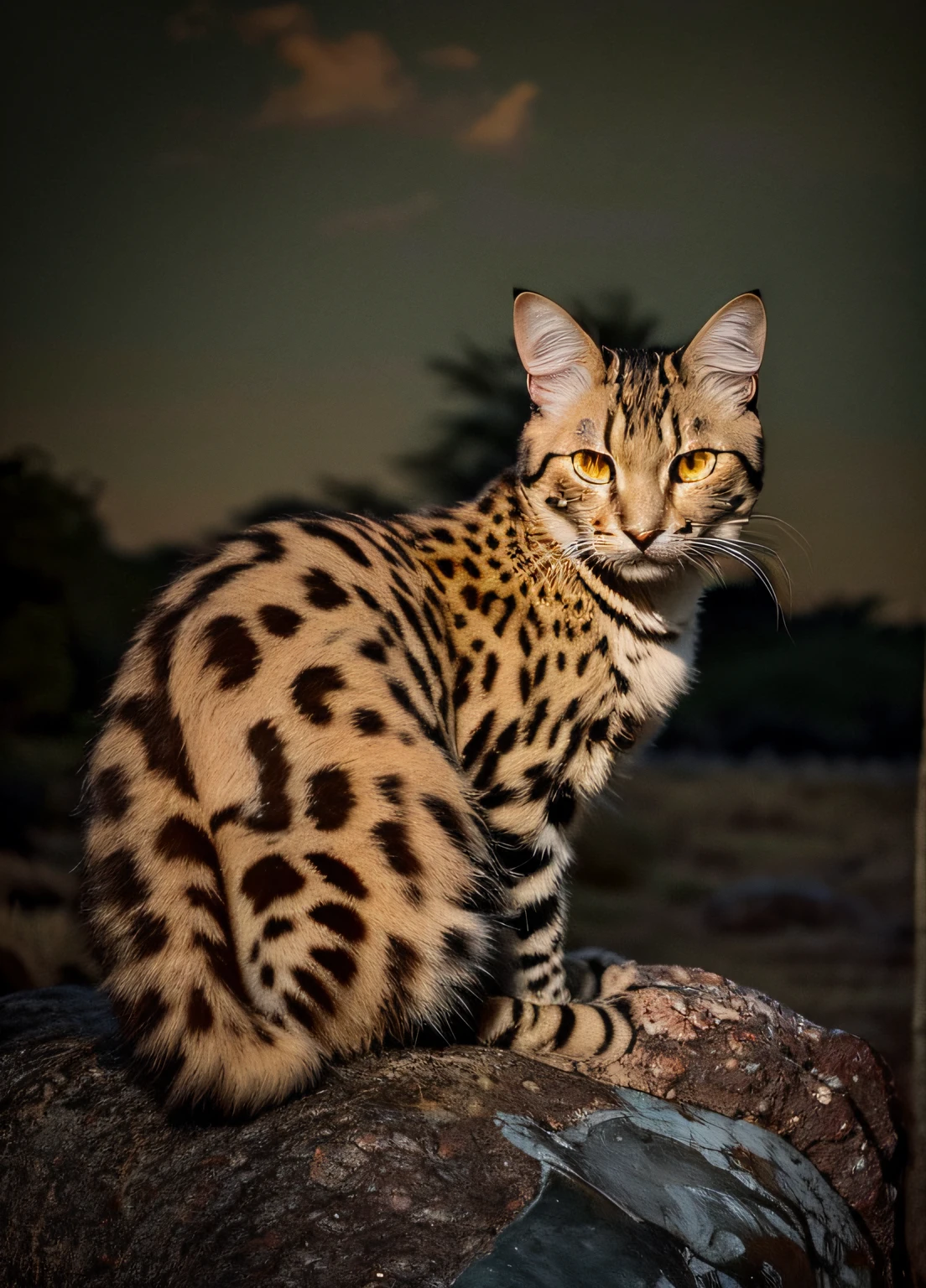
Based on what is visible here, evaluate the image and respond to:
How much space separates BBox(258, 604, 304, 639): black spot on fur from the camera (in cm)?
213

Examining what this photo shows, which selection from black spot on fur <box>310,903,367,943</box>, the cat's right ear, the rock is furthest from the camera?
the cat's right ear

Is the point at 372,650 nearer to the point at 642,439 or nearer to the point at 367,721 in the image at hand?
the point at 367,721

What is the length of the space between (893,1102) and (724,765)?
3.70m

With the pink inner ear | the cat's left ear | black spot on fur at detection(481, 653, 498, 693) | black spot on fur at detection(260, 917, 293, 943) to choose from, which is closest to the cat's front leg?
black spot on fur at detection(481, 653, 498, 693)

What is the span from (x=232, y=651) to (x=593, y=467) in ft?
2.67

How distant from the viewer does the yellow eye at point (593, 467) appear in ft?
7.91

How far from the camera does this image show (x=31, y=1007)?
9.14 feet

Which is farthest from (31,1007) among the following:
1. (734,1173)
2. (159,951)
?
(734,1173)

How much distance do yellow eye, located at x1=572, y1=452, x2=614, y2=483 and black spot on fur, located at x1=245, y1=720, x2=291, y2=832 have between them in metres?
0.83

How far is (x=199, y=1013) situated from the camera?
1.88 metres

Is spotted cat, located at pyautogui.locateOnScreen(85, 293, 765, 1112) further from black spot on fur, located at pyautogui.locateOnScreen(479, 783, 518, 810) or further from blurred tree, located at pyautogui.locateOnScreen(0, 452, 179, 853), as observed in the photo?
blurred tree, located at pyautogui.locateOnScreen(0, 452, 179, 853)

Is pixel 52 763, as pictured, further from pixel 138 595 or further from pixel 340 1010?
pixel 340 1010

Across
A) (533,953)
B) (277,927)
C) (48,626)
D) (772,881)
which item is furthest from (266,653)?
(772,881)

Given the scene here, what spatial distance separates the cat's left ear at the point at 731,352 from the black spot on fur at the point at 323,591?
2.74ft
